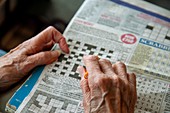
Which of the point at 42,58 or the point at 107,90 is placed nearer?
the point at 107,90

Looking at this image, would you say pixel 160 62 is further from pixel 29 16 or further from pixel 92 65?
pixel 29 16

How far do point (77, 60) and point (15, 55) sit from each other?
7.0 inches

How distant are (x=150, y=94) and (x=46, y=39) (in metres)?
0.33

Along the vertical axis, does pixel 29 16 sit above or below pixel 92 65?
below

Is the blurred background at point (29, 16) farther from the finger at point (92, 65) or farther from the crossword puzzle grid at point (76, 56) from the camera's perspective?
the finger at point (92, 65)

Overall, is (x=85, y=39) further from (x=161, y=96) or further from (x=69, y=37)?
(x=161, y=96)

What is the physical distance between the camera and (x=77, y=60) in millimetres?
855

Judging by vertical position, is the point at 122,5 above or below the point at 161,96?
above

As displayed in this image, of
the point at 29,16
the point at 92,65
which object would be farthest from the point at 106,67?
the point at 29,16

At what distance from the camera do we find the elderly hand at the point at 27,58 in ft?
2.67

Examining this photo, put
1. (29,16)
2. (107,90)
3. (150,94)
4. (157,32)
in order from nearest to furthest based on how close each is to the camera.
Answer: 1. (107,90)
2. (150,94)
3. (157,32)
4. (29,16)

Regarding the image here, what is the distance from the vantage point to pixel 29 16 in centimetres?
117

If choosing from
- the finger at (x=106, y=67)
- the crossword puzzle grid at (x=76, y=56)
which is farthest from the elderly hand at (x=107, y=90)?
the crossword puzzle grid at (x=76, y=56)

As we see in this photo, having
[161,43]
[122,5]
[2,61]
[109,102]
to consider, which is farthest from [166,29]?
[2,61]
